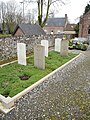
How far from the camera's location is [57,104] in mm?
3578

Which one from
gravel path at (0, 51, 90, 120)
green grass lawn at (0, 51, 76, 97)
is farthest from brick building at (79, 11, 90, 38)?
gravel path at (0, 51, 90, 120)

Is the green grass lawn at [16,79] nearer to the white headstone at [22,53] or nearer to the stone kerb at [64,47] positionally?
the white headstone at [22,53]

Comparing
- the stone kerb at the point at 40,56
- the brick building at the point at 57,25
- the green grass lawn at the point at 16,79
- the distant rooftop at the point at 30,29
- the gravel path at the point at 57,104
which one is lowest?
the gravel path at the point at 57,104

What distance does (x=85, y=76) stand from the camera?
5824 mm

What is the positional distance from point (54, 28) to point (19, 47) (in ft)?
128

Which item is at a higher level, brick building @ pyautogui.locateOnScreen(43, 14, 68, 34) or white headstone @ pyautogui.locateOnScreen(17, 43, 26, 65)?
brick building @ pyautogui.locateOnScreen(43, 14, 68, 34)

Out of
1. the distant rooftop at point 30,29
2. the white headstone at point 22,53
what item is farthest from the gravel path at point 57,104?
the distant rooftop at point 30,29

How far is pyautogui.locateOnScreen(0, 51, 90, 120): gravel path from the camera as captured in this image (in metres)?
3.12

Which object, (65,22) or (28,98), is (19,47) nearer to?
(28,98)

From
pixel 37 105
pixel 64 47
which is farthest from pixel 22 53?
pixel 37 105

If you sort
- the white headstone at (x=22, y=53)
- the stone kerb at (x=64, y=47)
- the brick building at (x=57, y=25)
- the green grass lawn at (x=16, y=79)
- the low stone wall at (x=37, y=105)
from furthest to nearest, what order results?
the brick building at (x=57, y=25) < the stone kerb at (x=64, y=47) < the white headstone at (x=22, y=53) < the green grass lawn at (x=16, y=79) < the low stone wall at (x=37, y=105)

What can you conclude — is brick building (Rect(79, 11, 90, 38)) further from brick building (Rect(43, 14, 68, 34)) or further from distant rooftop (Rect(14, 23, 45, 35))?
brick building (Rect(43, 14, 68, 34))

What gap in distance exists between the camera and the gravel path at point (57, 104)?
10.2ft

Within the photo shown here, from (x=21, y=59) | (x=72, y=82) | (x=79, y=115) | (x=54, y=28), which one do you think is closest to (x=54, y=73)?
(x=72, y=82)
